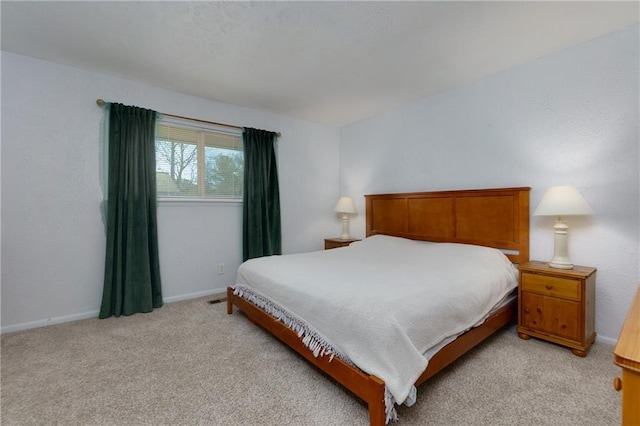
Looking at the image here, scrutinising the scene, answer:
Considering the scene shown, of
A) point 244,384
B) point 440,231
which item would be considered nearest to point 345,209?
point 440,231

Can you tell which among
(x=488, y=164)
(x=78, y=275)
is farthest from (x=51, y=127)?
(x=488, y=164)

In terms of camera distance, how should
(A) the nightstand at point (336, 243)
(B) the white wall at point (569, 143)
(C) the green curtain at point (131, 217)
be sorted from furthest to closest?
(A) the nightstand at point (336, 243)
(C) the green curtain at point (131, 217)
(B) the white wall at point (569, 143)

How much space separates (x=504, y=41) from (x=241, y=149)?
2.94 meters

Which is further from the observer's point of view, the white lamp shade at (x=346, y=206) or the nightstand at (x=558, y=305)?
the white lamp shade at (x=346, y=206)

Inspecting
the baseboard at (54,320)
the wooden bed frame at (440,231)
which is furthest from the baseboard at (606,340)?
the baseboard at (54,320)

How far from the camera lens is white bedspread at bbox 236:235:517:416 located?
4.53 feet

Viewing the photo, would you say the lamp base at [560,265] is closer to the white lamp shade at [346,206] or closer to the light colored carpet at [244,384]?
Answer: the light colored carpet at [244,384]

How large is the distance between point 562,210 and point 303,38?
235 cm

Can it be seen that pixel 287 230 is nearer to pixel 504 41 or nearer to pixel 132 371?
pixel 132 371

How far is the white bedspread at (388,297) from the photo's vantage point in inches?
54.4

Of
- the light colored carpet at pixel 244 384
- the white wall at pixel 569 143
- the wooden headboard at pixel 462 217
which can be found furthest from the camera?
the wooden headboard at pixel 462 217

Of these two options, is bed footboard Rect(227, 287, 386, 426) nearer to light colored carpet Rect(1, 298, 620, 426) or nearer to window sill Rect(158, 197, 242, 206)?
light colored carpet Rect(1, 298, 620, 426)

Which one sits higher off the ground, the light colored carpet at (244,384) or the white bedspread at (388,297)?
the white bedspread at (388,297)

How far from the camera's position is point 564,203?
2.11m
